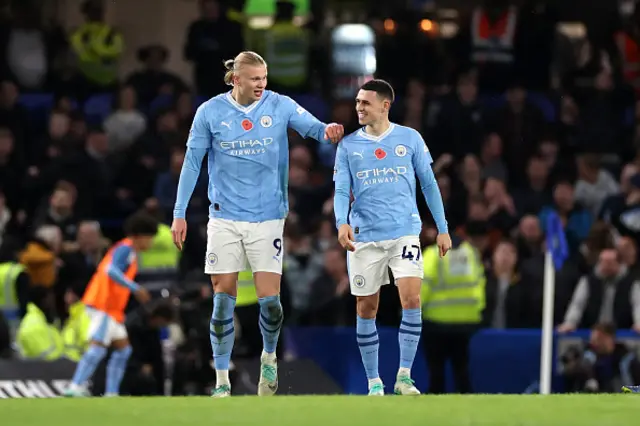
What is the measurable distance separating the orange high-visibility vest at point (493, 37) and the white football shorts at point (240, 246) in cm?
1088

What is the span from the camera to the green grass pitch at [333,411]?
9.59m

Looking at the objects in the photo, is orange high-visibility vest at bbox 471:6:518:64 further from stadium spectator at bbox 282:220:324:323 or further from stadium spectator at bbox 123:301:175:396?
stadium spectator at bbox 123:301:175:396

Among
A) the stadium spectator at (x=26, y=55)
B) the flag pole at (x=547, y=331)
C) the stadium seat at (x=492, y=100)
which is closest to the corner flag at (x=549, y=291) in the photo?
the flag pole at (x=547, y=331)

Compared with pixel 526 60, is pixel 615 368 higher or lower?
lower

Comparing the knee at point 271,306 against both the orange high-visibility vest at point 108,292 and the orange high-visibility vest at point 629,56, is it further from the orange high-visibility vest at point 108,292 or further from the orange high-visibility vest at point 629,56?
the orange high-visibility vest at point 629,56

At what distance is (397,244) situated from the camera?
12.4m

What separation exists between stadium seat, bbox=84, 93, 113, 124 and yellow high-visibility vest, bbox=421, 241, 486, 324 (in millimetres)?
6203

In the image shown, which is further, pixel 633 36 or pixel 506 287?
pixel 633 36

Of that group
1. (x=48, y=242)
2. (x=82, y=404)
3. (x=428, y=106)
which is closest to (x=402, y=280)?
(x=82, y=404)

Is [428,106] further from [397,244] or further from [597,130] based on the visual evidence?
[397,244]

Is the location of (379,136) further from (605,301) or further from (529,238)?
(529,238)

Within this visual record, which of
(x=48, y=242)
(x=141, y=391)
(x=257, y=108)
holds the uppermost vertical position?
(x=257, y=108)

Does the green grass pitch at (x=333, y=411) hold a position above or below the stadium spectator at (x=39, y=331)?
above

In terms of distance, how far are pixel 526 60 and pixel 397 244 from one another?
1099 centimetres
